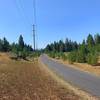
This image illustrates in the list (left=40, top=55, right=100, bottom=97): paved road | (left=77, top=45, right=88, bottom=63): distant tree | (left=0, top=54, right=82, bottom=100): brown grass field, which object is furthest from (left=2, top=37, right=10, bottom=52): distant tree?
(left=0, top=54, right=82, bottom=100): brown grass field

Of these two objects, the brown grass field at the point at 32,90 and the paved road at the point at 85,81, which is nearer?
the brown grass field at the point at 32,90

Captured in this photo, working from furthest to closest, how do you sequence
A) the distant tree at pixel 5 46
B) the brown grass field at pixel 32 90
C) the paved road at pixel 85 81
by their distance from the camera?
1. the distant tree at pixel 5 46
2. the paved road at pixel 85 81
3. the brown grass field at pixel 32 90

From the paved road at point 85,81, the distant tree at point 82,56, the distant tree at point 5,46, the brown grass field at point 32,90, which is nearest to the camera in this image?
the brown grass field at point 32,90

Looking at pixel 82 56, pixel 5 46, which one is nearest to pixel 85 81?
pixel 82 56

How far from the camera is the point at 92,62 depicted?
43.4 metres

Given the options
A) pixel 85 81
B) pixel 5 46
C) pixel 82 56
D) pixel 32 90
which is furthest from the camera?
pixel 5 46

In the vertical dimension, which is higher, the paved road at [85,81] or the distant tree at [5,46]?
the distant tree at [5,46]

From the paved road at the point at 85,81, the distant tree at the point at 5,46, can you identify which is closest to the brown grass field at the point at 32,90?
the paved road at the point at 85,81

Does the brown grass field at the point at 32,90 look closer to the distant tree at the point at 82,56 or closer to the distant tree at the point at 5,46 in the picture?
the distant tree at the point at 82,56

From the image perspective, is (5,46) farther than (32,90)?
Yes

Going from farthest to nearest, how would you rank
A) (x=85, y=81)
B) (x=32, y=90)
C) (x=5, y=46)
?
(x=5, y=46) < (x=85, y=81) < (x=32, y=90)

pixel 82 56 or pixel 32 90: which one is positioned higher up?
pixel 82 56

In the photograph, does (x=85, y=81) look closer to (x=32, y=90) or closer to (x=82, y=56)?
(x=32, y=90)

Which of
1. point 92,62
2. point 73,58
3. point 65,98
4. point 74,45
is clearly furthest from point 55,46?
point 65,98
